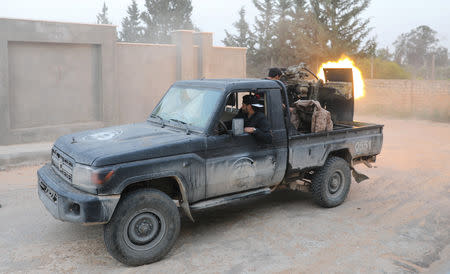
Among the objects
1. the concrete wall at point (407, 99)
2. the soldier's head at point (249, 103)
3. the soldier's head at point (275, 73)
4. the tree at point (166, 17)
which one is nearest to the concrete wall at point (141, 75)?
the soldier's head at point (275, 73)

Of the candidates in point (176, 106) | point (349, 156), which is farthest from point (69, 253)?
point (349, 156)

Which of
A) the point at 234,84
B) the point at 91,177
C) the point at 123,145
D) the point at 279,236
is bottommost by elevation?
the point at 279,236

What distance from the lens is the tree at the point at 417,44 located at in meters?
53.7

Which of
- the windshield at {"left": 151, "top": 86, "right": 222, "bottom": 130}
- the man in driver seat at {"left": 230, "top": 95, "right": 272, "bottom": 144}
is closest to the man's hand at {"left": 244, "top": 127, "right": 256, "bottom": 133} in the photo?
the man in driver seat at {"left": 230, "top": 95, "right": 272, "bottom": 144}

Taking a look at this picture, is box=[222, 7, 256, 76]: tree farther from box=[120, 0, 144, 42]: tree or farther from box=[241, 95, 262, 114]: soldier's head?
box=[241, 95, 262, 114]: soldier's head

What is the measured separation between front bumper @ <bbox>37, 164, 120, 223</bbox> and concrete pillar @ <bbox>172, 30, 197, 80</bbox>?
10.7 meters

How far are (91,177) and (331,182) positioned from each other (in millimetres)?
3905

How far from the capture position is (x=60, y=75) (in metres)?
13.0

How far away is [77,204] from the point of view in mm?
4906

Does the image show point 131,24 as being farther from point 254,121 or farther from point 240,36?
point 254,121

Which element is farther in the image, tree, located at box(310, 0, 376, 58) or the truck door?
tree, located at box(310, 0, 376, 58)

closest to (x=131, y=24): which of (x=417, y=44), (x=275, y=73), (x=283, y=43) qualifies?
(x=283, y=43)

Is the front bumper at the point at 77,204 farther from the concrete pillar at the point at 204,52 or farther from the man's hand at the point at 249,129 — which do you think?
the concrete pillar at the point at 204,52

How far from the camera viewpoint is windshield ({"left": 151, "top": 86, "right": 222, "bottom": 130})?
585 centimetres
